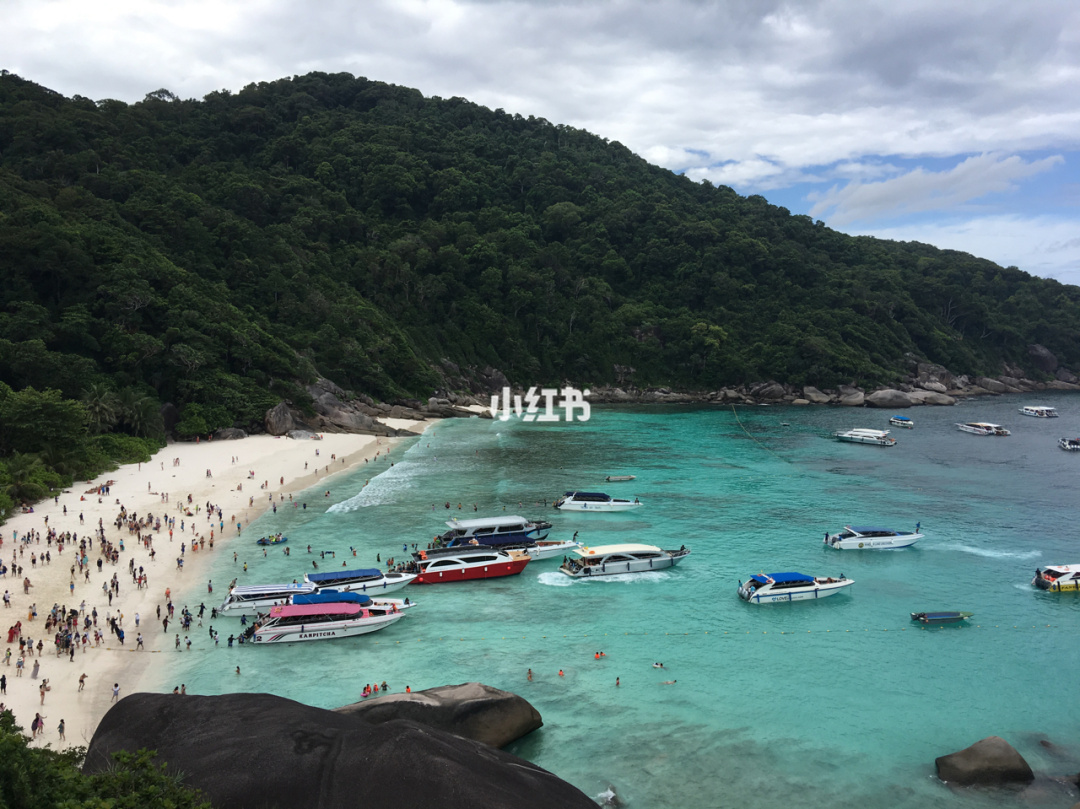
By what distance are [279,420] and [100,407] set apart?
70.7ft

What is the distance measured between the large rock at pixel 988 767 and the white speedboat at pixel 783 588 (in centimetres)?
1585

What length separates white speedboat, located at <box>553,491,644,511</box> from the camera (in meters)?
59.0

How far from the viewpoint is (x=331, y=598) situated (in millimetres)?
36750

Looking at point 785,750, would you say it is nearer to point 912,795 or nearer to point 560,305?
point 912,795

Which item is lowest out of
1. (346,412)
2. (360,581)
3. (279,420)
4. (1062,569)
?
(360,581)

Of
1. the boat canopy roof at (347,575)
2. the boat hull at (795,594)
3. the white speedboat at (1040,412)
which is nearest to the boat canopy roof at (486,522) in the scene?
the boat canopy roof at (347,575)

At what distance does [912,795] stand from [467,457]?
62.2 m

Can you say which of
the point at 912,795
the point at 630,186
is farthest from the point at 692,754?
the point at 630,186

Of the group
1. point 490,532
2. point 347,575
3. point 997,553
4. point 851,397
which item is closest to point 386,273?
point 851,397

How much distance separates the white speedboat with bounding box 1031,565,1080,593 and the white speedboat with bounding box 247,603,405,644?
1572 inches

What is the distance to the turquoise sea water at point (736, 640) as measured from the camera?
25.4 meters

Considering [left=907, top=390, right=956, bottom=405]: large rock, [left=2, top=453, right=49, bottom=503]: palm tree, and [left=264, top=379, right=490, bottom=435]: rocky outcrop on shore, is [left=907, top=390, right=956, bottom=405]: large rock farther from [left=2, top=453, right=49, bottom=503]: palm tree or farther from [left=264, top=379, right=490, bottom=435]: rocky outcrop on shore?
[left=2, top=453, right=49, bottom=503]: palm tree

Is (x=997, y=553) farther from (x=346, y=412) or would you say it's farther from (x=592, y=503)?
(x=346, y=412)

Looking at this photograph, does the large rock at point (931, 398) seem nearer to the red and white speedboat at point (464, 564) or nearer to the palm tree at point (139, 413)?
the red and white speedboat at point (464, 564)
